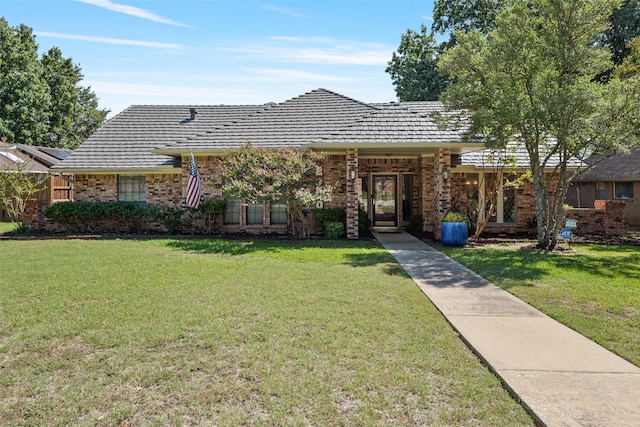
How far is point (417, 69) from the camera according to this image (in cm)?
2919

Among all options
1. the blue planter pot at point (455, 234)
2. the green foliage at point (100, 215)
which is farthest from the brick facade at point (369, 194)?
the blue planter pot at point (455, 234)

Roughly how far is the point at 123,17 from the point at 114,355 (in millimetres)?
10260

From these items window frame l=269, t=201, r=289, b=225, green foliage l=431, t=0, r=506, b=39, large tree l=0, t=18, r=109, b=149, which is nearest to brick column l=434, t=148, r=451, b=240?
window frame l=269, t=201, r=289, b=225

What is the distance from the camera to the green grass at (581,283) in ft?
15.8

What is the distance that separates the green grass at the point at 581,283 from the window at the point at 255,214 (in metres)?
6.79

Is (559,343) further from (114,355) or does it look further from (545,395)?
(114,355)

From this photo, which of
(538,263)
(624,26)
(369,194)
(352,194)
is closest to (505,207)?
A: (369,194)

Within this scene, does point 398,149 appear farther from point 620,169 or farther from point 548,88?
point 620,169

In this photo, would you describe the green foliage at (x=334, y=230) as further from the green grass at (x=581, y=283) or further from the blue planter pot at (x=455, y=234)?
the green grass at (x=581, y=283)

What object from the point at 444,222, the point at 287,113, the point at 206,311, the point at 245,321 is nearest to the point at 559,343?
the point at 245,321

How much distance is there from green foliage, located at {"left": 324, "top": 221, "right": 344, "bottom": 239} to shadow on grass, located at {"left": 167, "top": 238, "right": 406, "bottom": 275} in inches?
25.5

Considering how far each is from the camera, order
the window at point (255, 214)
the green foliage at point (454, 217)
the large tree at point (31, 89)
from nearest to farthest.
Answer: the green foliage at point (454, 217), the window at point (255, 214), the large tree at point (31, 89)

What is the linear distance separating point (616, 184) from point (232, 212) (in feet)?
64.1

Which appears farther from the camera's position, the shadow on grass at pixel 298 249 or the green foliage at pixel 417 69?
the green foliage at pixel 417 69
